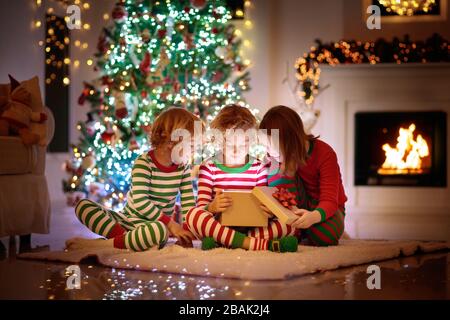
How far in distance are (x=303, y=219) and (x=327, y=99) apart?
9.46ft

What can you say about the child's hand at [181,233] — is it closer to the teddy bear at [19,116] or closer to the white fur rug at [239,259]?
the white fur rug at [239,259]

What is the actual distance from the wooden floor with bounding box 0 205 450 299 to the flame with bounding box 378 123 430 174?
9.06 ft

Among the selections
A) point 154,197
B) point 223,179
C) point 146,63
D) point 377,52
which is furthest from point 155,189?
point 377,52

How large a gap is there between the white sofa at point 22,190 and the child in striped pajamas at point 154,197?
16.2 inches

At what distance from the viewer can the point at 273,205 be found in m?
2.62

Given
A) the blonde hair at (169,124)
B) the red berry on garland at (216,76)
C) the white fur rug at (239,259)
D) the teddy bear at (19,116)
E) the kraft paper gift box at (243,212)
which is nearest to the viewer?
the white fur rug at (239,259)

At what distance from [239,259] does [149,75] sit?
82.5 inches

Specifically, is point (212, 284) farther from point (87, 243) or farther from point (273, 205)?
point (87, 243)

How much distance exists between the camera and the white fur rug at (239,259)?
2283 mm

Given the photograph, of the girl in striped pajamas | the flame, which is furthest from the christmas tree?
the flame

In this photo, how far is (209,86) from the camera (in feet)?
14.2

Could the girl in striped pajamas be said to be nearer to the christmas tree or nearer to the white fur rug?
the white fur rug

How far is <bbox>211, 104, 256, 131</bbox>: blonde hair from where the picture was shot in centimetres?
289

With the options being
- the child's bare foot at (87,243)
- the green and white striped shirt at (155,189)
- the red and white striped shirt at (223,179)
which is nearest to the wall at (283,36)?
the green and white striped shirt at (155,189)
